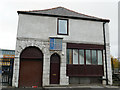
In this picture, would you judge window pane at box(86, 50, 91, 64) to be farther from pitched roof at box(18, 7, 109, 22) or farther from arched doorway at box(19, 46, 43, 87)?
arched doorway at box(19, 46, 43, 87)

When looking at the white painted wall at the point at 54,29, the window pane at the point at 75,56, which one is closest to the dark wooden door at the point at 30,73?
the white painted wall at the point at 54,29

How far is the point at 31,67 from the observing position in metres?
10.7

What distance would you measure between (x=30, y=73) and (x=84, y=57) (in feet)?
19.3

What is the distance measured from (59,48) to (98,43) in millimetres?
4674

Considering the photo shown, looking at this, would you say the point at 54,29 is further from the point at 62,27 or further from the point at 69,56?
the point at 69,56

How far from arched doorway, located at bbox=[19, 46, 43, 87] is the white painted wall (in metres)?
1.64

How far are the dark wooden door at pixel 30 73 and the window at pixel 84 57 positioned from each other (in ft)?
10.7

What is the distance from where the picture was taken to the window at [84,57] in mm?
11617

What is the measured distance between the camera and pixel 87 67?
38.1 feet

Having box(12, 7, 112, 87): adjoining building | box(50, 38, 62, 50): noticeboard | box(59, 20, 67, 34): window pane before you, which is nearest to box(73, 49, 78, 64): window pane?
box(12, 7, 112, 87): adjoining building

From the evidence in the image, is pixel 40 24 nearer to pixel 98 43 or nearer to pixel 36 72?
pixel 36 72

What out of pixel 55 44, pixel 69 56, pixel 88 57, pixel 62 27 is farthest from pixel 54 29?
pixel 88 57

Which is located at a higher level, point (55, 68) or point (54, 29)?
point (54, 29)

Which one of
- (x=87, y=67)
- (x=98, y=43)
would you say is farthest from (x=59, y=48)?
(x=98, y=43)
